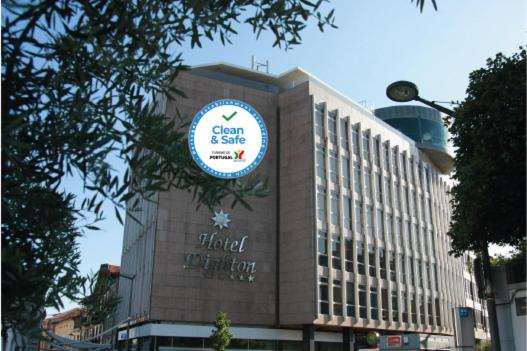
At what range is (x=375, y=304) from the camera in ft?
140

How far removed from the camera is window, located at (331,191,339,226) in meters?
41.6

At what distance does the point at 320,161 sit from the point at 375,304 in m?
12.3

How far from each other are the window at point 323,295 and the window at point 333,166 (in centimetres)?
833

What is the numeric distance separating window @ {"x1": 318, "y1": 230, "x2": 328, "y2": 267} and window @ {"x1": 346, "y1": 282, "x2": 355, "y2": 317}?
3.03 metres

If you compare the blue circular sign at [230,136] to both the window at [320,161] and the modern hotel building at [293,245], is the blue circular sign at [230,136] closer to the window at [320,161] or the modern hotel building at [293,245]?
the modern hotel building at [293,245]

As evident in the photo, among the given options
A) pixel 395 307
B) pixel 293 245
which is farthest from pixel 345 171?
pixel 395 307

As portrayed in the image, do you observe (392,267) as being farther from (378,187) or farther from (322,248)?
(322,248)

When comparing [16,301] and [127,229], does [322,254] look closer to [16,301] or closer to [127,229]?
[127,229]

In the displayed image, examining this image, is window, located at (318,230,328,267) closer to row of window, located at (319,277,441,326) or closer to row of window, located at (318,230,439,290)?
row of window, located at (318,230,439,290)

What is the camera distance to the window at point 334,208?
41594mm

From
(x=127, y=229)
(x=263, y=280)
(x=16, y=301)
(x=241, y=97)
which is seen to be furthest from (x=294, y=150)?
(x=16, y=301)

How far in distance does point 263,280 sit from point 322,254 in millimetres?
4964

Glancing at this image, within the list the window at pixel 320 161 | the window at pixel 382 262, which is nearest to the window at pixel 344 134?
the window at pixel 320 161

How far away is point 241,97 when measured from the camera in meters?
43.9
